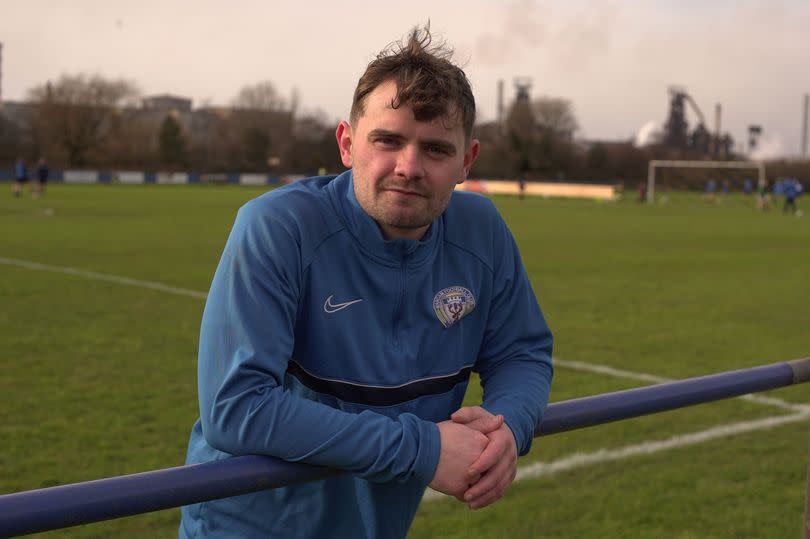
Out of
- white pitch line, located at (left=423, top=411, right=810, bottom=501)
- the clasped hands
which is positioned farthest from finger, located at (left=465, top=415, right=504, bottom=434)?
white pitch line, located at (left=423, top=411, right=810, bottom=501)

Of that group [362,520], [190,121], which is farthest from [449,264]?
[190,121]

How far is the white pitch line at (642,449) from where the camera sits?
17.2 ft

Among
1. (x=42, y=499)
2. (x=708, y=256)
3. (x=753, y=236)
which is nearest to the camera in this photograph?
(x=42, y=499)

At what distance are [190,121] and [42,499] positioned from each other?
113 meters

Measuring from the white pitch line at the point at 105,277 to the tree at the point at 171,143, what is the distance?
6796 cm

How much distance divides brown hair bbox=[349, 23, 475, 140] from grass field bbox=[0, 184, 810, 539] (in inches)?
106

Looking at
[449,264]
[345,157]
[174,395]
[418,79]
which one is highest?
[418,79]

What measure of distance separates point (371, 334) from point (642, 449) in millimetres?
3978

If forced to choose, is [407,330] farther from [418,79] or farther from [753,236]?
[753,236]

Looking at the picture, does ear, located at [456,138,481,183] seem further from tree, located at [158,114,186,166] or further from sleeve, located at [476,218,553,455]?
tree, located at [158,114,186,166]

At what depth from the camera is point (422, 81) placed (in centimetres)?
206

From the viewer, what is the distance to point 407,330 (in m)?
2.24

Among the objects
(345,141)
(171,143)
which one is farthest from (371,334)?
(171,143)

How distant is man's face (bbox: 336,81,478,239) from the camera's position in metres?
2.10
